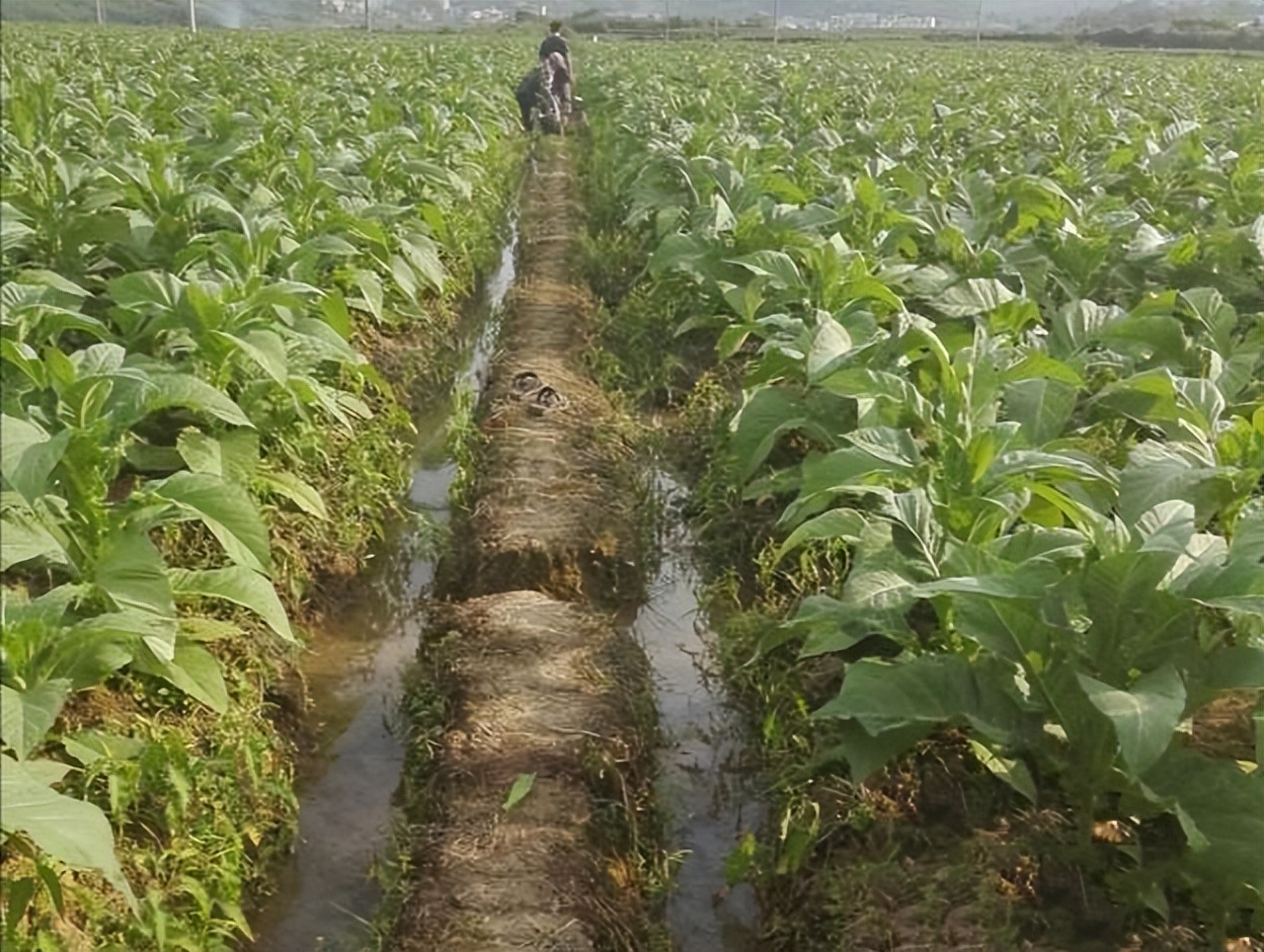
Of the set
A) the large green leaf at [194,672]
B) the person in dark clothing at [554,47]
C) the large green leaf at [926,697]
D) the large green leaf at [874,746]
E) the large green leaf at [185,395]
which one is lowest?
the large green leaf at [194,672]

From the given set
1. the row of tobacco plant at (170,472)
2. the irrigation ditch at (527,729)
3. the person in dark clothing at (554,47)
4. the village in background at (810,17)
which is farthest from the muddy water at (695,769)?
the village in background at (810,17)

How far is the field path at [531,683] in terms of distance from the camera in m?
2.64

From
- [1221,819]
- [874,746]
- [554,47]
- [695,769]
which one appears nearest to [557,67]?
[554,47]

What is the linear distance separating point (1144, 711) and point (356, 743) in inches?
83.5

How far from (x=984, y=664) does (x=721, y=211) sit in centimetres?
362

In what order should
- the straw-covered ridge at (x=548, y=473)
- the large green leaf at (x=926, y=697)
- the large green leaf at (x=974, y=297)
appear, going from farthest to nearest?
the large green leaf at (x=974, y=297) → the straw-covered ridge at (x=548, y=473) → the large green leaf at (x=926, y=697)

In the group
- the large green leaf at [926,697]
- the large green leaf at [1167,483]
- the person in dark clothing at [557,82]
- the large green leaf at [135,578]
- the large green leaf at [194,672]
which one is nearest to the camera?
the large green leaf at [926,697]

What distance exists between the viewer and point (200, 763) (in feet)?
8.89

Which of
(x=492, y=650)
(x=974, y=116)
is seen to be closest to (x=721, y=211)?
(x=492, y=650)

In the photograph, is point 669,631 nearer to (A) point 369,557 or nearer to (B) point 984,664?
(A) point 369,557

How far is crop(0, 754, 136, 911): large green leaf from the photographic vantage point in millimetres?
1808

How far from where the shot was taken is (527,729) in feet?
10.4

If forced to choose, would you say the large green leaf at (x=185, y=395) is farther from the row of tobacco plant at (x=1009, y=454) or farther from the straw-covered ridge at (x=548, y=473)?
the row of tobacco plant at (x=1009, y=454)

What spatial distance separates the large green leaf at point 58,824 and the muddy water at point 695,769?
1.35 metres
